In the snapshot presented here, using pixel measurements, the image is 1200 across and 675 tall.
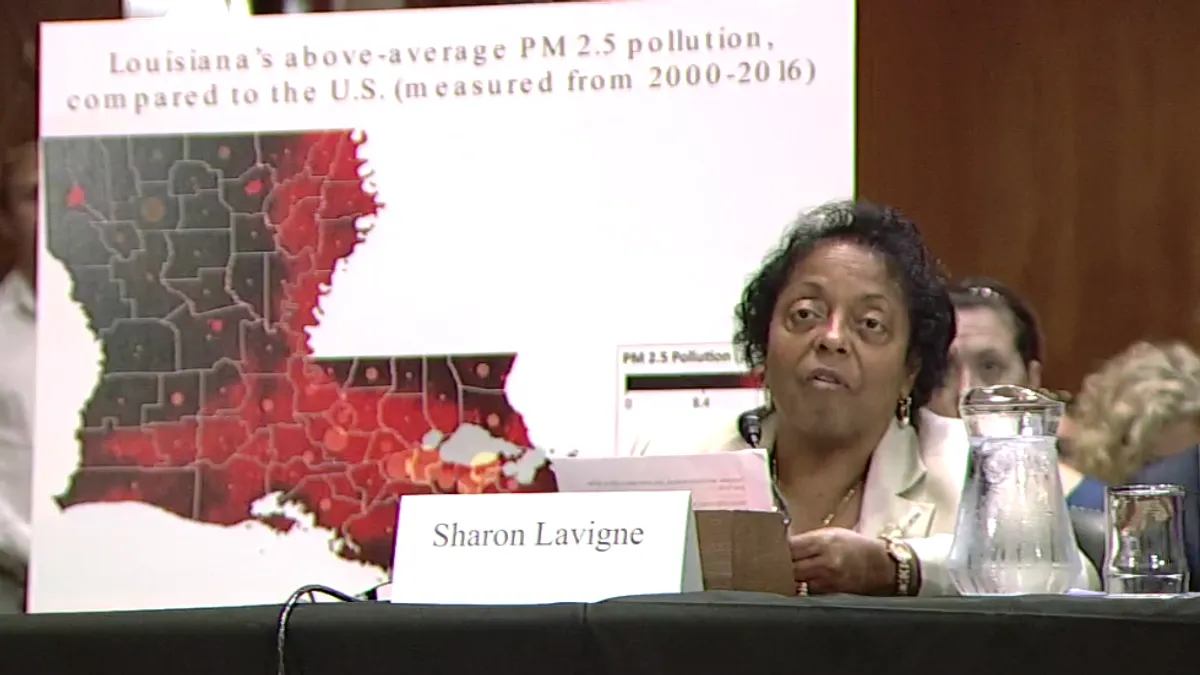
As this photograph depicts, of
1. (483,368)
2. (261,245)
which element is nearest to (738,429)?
(483,368)

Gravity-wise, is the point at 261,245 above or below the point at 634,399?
above

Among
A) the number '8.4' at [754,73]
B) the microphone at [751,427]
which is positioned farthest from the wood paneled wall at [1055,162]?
the microphone at [751,427]

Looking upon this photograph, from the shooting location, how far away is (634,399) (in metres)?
2.56

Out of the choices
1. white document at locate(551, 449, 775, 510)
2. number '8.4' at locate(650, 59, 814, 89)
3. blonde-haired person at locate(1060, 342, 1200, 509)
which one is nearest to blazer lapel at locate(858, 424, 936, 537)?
blonde-haired person at locate(1060, 342, 1200, 509)

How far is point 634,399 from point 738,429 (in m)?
0.48

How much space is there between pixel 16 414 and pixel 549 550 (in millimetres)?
1929

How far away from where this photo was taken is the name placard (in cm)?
113

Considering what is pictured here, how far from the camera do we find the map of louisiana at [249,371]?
2680 millimetres

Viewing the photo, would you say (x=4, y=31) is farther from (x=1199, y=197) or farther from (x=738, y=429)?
(x=1199, y=197)

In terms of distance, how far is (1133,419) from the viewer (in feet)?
8.21

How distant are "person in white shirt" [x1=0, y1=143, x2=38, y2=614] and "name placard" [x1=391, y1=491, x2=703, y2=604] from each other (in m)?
1.80

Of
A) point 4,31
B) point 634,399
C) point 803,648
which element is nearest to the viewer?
point 803,648

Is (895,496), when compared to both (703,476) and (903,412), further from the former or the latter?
(703,476)

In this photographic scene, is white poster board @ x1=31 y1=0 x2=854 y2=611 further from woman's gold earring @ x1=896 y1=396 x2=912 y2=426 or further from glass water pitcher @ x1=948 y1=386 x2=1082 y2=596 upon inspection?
glass water pitcher @ x1=948 y1=386 x2=1082 y2=596
